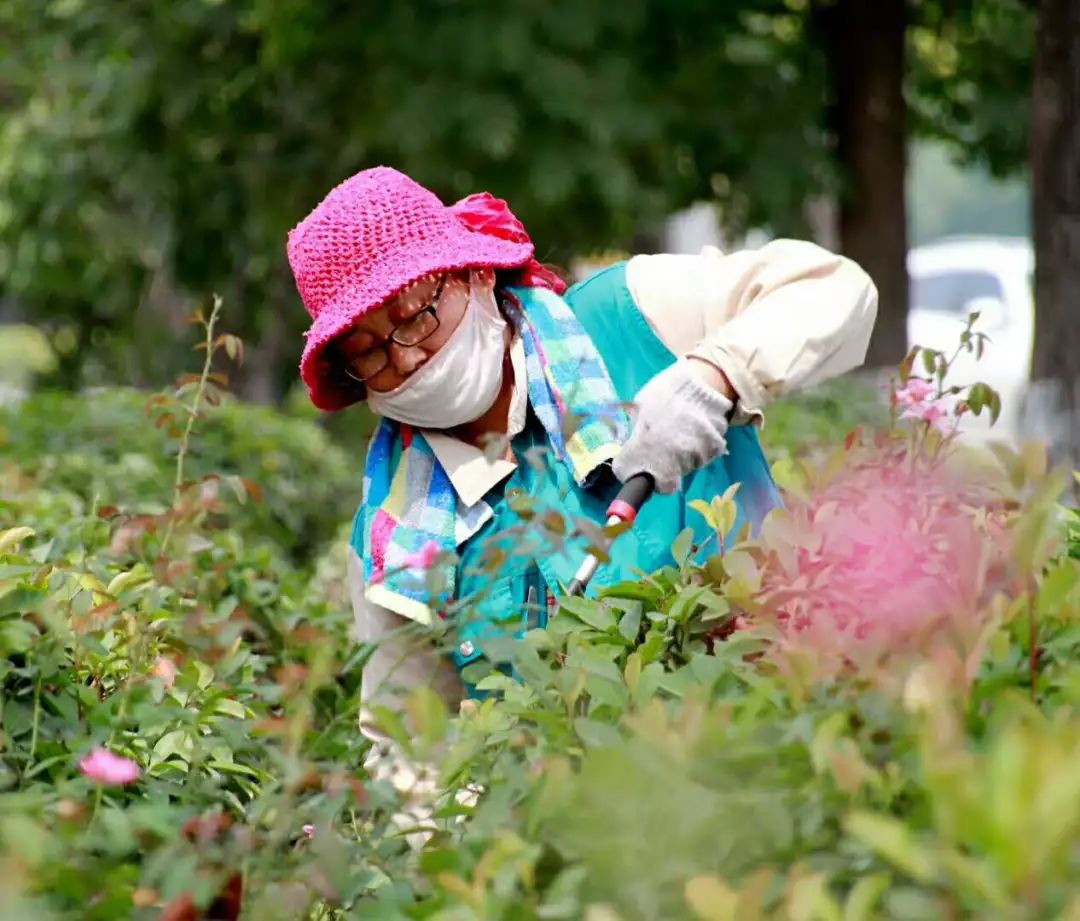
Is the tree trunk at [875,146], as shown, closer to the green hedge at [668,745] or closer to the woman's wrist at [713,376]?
the woman's wrist at [713,376]

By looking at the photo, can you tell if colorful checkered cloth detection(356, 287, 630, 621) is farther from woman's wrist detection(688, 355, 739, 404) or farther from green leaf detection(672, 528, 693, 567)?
green leaf detection(672, 528, 693, 567)

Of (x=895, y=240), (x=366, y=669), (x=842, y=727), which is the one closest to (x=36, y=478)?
(x=366, y=669)

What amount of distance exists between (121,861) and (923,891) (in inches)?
34.4

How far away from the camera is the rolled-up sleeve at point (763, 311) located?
2.81 m

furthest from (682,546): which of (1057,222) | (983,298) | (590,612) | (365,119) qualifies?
(983,298)

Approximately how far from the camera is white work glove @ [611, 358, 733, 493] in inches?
106

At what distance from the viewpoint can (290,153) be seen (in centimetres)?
973

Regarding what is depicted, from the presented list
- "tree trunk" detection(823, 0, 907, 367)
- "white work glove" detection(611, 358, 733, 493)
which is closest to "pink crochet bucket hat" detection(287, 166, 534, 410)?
"white work glove" detection(611, 358, 733, 493)

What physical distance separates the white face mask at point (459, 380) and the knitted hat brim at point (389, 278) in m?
0.07

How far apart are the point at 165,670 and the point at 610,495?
0.78 meters

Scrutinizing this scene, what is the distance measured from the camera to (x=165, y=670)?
2559 millimetres

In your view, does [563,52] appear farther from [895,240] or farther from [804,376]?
[804,376]

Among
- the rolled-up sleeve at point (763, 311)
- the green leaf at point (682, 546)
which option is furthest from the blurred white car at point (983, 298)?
the green leaf at point (682, 546)

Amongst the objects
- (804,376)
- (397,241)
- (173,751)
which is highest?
(397,241)
